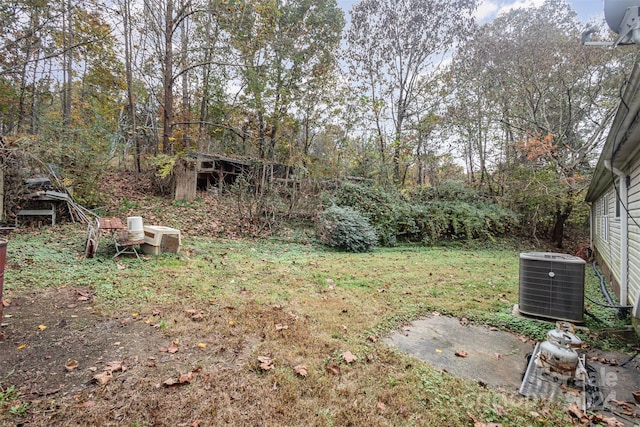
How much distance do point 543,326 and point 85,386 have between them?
4405 millimetres

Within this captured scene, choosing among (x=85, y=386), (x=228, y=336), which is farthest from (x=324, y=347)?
(x=85, y=386)

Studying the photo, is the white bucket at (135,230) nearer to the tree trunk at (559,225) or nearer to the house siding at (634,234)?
the house siding at (634,234)

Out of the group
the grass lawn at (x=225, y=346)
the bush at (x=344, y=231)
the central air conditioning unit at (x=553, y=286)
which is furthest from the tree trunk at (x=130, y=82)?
the central air conditioning unit at (x=553, y=286)

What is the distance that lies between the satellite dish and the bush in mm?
6272

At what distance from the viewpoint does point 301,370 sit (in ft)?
7.69

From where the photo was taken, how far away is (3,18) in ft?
23.1

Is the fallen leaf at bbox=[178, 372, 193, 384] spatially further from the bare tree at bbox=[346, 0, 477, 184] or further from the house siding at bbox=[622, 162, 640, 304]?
the bare tree at bbox=[346, 0, 477, 184]

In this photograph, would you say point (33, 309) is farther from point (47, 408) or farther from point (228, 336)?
point (228, 336)

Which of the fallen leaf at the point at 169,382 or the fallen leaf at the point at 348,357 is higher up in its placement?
the fallen leaf at the point at 169,382

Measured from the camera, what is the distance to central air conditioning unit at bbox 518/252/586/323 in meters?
3.49

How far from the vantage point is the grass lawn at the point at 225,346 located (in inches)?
75.4

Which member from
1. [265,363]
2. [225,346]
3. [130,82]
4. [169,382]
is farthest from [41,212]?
[265,363]

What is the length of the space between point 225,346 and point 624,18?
170 inches

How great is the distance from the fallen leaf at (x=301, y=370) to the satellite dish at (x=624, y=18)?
3.65 metres
